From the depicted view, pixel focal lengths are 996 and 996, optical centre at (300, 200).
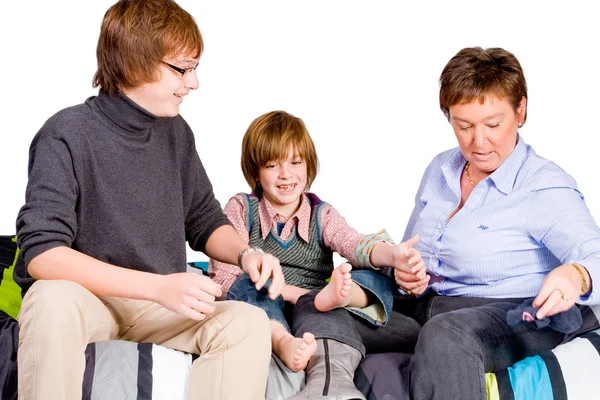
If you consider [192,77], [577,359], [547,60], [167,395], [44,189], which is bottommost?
[167,395]

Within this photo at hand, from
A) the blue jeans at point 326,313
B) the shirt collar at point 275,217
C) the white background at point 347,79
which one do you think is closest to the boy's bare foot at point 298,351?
the blue jeans at point 326,313

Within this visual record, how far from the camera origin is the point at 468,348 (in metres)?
2.48

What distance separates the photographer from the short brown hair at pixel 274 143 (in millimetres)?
3180

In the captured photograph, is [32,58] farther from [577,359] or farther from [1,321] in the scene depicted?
[577,359]

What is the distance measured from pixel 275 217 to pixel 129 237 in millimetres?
730

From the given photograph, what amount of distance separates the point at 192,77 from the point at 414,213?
3.00 feet

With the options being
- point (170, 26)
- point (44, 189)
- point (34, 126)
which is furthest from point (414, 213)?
point (34, 126)

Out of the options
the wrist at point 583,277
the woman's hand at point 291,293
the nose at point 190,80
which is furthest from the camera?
the woman's hand at point 291,293

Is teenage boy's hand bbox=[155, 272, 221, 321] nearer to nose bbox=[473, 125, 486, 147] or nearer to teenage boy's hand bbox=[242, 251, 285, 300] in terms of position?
teenage boy's hand bbox=[242, 251, 285, 300]

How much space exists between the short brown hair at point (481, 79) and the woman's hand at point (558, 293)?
1.86 feet

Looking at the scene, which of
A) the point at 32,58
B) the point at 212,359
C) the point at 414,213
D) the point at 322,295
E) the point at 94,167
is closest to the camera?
the point at 212,359

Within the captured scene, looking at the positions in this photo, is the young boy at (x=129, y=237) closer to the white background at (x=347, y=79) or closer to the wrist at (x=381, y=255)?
the wrist at (x=381, y=255)

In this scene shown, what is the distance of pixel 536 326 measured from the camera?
2.65m

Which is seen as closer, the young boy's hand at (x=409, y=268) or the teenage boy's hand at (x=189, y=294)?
the teenage boy's hand at (x=189, y=294)
